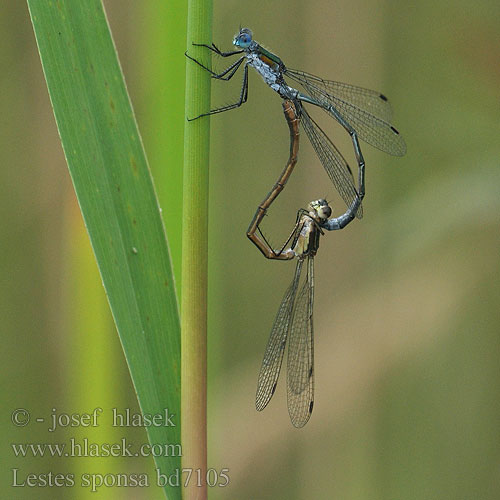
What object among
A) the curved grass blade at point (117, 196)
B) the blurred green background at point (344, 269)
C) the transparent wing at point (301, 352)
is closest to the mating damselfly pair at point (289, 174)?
the transparent wing at point (301, 352)

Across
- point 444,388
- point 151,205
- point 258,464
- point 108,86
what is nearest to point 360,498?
point 258,464

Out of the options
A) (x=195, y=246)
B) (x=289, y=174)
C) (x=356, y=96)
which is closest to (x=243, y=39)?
(x=289, y=174)

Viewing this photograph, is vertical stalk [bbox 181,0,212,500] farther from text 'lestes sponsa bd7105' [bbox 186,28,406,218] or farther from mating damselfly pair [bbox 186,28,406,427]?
text 'lestes sponsa bd7105' [bbox 186,28,406,218]

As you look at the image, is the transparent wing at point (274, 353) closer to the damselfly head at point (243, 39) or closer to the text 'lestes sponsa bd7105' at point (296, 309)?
the text 'lestes sponsa bd7105' at point (296, 309)

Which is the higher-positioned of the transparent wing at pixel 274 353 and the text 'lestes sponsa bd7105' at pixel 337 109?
the text 'lestes sponsa bd7105' at pixel 337 109

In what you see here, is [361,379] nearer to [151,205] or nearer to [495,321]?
[495,321]

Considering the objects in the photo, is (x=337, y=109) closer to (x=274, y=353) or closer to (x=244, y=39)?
(x=244, y=39)
